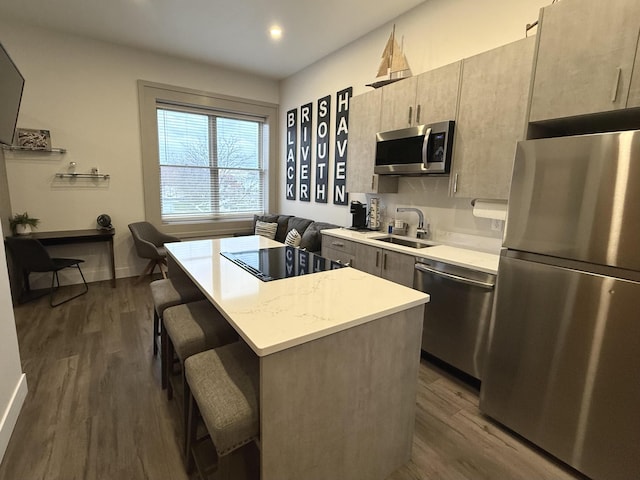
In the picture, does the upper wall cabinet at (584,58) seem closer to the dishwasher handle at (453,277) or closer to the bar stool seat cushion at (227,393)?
the dishwasher handle at (453,277)

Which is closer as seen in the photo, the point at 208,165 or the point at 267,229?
the point at 267,229

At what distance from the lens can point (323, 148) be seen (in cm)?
421

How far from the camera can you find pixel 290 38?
3.59 m

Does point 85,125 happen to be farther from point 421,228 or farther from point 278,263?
point 421,228

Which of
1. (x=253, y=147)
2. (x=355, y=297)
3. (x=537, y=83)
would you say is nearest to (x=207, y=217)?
(x=253, y=147)

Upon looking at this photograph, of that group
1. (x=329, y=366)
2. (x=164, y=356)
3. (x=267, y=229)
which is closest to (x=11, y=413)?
(x=164, y=356)

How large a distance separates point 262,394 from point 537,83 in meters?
1.98

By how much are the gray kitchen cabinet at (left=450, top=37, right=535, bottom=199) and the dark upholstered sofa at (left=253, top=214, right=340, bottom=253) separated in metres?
1.72

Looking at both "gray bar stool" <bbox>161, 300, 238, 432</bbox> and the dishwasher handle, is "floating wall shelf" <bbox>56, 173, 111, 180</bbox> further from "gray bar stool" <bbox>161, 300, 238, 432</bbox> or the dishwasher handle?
the dishwasher handle

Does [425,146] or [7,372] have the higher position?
[425,146]

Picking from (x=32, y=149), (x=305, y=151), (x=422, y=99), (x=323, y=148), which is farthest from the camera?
(x=305, y=151)

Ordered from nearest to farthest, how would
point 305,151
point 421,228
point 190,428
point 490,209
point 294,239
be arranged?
point 190,428 < point 490,209 < point 421,228 < point 294,239 < point 305,151

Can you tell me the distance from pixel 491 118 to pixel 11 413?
11.3 ft

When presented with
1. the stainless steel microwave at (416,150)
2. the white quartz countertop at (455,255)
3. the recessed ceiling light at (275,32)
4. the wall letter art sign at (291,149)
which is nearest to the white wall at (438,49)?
the white quartz countertop at (455,255)
